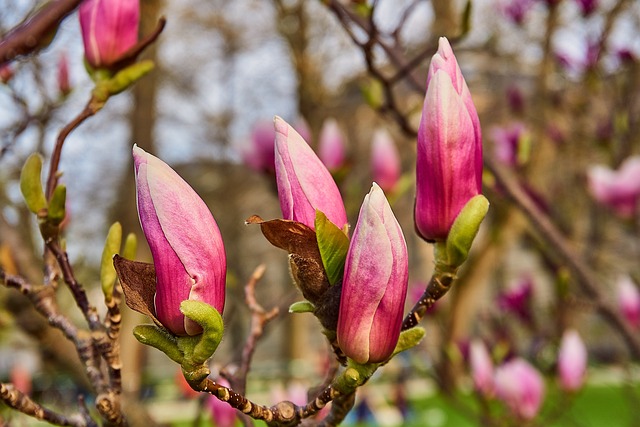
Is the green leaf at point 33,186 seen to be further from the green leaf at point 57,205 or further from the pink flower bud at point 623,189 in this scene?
the pink flower bud at point 623,189

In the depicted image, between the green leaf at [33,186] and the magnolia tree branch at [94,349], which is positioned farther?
the green leaf at [33,186]

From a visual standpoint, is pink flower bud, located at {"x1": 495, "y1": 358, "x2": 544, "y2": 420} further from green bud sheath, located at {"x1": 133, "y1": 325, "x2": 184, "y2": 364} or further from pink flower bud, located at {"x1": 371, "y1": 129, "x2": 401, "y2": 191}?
green bud sheath, located at {"x1": 133, "y1": 325, "x2": 184, "y2": 364}

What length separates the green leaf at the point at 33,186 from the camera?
2.93 feet

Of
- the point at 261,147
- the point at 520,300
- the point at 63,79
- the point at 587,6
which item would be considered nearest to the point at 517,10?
the point at 587,6

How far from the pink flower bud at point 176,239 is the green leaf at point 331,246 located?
0.09 m

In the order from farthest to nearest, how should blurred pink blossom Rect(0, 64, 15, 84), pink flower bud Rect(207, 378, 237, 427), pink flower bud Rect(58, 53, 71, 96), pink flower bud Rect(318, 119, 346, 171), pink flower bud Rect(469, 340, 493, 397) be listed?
1. pink flower bud Rect(469, 340, 493, 397)
2. pink flower bud Rect(318, 119, 346, 171)
3. pink flower bud Rect(207, 378, 237, 427)
4. pink flower bud Rect(58, 53, 71, 96)
5. blurred pink blossom Rect(0, 64, 15, 84)

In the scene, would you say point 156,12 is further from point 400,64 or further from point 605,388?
point 605,388

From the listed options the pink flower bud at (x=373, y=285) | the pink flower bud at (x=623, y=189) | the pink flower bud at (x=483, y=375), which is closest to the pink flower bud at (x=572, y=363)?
the pink flower bud at (x=483, y=375)

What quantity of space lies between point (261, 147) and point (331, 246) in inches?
60.4

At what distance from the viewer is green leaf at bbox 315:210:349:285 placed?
0.67 m

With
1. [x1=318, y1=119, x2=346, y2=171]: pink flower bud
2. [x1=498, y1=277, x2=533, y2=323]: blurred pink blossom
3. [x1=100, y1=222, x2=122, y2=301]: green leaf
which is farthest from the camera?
[x1=498, y1=277, x2=533, y2=323]: blurred pink blossom

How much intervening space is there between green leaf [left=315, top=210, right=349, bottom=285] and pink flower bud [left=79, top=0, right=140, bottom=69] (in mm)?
467

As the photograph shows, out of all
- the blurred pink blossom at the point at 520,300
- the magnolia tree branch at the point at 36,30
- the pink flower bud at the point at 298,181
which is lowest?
the blurred pink blossom at the point at 520,300

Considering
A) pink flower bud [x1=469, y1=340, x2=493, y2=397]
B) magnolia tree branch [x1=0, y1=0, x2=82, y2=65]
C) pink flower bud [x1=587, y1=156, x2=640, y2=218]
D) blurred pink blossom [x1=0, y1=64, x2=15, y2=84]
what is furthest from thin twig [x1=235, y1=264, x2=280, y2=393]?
pink flower bud [x1=587, y1=156, x2=640, y2=218]
